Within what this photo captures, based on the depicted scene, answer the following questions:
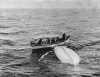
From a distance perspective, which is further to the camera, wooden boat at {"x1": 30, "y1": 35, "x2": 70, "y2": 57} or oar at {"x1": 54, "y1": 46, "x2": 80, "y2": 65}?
wooden boat at {"x1": 30, "y1": 35, "x2": 70, "y2": 57}

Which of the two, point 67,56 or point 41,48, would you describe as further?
point 41,48

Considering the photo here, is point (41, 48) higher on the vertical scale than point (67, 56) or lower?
higher

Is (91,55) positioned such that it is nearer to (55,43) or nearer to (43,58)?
(55,43)

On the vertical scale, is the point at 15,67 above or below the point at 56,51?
below

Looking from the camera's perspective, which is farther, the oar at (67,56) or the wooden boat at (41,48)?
the wooden boat at (41,48)

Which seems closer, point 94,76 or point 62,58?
point 94,76

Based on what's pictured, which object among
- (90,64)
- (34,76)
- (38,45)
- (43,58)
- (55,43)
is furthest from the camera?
(55,43)

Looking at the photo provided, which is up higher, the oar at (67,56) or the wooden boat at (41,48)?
the wooden boat at (41,48)

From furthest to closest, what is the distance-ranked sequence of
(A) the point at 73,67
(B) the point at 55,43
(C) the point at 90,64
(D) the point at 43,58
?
(B) the point at 55,43 → (D) the point at 43,58 → (C) the point at 90,64 → (A) the point at 73,67

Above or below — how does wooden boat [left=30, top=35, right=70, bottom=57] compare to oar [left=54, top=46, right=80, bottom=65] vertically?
above

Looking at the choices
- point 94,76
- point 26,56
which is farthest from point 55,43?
point 94,76

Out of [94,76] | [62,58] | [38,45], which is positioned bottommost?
[94,76]
